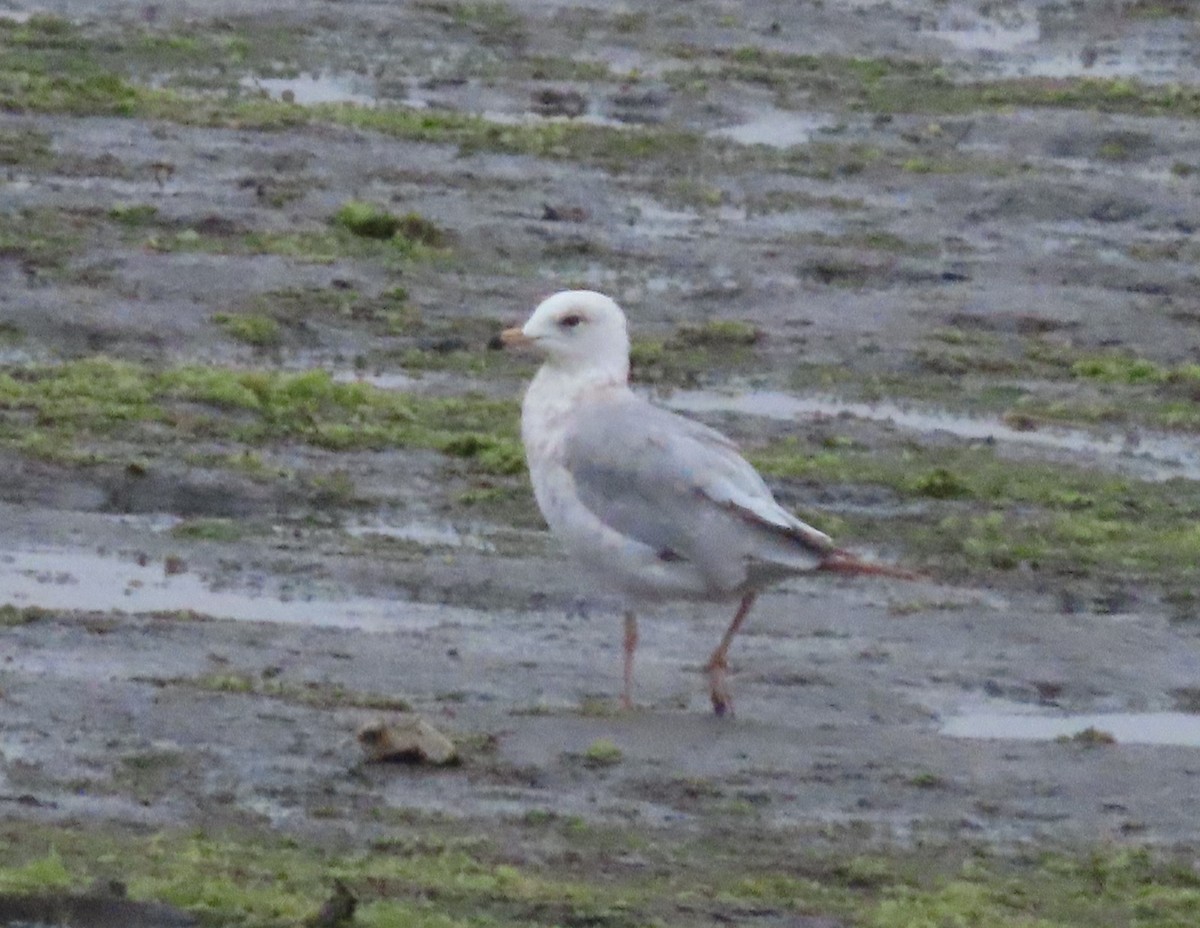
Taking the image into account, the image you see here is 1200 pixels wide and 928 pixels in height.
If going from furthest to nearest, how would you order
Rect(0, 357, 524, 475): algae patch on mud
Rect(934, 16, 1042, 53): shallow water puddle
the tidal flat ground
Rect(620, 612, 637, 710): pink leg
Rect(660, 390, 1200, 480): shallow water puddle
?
Rect(934, 16, 1042, 53): shallow water puddle < Rect(660, 390, 1200, 480): shallow water puddle < Rect(0, 357, 524, 475): algae patch on mud < Rect(620, 612, 637, 710): pink leg < the tidal flat ground

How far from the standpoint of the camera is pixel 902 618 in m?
9.45

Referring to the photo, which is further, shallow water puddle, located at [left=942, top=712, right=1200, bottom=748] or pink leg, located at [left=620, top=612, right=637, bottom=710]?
shallow water puddle, located at [left=942, top=712, right=1200, bottom=748]

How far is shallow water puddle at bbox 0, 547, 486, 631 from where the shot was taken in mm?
9070

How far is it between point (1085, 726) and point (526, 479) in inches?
103

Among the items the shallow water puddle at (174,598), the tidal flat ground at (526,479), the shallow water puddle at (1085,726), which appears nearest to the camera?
the tidal flat ground at (526,479)

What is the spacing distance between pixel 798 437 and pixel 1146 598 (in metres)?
1.93

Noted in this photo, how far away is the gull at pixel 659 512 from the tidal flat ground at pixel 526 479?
0.34 m

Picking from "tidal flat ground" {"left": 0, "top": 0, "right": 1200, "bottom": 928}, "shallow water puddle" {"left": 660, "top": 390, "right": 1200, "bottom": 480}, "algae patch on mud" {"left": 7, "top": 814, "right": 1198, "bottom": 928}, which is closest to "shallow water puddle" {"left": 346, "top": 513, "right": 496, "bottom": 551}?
"tidal flat ground" {"left": 0, "top": 0, "right": 1200, "bottom": 928}

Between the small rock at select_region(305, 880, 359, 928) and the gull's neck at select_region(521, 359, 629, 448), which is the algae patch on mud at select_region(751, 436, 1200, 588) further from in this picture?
the small rock at select_region(305, 880, 359, 928)

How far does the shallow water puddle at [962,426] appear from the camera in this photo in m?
11.5

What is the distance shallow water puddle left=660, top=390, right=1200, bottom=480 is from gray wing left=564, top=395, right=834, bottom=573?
317cm

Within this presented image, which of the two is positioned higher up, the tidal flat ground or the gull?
the gull

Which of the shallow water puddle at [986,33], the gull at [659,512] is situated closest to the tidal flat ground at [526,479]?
the gull at [659,512]

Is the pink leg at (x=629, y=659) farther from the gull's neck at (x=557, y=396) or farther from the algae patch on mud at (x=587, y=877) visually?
the algae patch on mud at (x=587, y=877)
